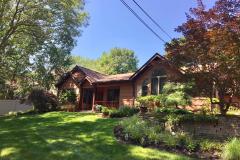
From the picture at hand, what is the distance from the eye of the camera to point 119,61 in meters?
64.1

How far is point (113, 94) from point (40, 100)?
7545 millimetres

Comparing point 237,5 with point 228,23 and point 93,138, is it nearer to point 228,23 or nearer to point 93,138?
point 228,23

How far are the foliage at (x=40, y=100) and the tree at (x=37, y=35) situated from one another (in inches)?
50.4

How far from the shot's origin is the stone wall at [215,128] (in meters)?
12.5

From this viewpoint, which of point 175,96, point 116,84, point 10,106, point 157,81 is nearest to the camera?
point 175,96

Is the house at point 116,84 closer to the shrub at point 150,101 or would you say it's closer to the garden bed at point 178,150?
the shrub at point 150,101

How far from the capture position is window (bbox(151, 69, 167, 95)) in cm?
2312

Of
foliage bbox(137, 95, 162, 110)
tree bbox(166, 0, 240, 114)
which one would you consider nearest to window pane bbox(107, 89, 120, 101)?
foliage bbox(137, 95, 162, 110)

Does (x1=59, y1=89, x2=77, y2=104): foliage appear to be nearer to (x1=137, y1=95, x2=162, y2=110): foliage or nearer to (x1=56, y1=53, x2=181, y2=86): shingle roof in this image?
(x1=56, y1=53, x2=181, y2=86): shingle roof

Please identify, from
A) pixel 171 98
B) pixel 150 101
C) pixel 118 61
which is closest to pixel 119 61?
pixel 118 61

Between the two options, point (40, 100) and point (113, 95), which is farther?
point (113, 95)

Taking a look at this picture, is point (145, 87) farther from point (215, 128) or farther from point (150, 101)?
point (215, 128)

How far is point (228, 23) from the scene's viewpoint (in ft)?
40.1

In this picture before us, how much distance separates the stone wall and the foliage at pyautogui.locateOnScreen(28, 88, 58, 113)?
626 inches
